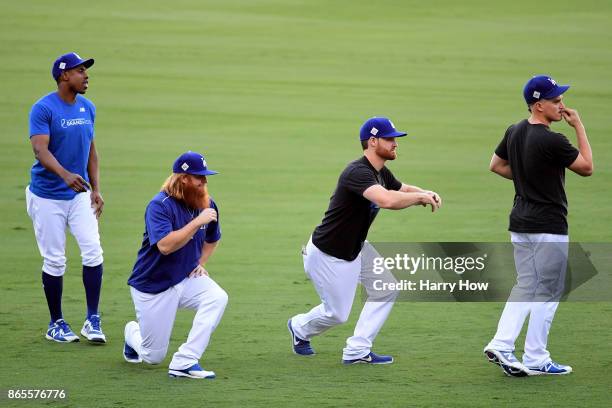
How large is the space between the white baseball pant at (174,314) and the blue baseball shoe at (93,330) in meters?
0.75

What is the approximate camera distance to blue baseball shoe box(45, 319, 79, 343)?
991cm

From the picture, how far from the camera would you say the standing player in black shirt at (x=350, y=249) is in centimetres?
916

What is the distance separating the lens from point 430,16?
121ft

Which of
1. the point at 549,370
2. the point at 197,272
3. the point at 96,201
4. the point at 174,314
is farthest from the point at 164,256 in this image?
the point at 549,370

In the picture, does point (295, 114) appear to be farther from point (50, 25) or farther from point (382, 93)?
point (50, 25)

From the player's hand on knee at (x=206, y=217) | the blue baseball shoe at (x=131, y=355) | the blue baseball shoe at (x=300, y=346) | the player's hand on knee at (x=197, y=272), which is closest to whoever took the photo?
the player's hand on knee at (x=206, y=217)

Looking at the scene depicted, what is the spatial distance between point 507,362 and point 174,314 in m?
2.66

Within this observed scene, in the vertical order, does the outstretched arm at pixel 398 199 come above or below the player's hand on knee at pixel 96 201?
above

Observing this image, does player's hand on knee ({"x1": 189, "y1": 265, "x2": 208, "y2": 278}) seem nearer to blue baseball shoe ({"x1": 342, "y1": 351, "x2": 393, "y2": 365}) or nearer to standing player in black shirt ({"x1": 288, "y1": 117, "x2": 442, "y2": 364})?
standing player in black shirt ({"x1": 288, "y1": 117, "x2": 442, "y2": 364})

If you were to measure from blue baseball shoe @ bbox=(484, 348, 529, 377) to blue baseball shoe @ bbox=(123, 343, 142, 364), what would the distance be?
2835 millimetres

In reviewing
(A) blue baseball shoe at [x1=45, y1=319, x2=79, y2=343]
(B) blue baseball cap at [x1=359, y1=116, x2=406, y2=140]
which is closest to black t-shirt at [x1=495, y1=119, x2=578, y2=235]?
(B) blue baseball cap at [x1=359, y1=116, x2=406, y2=140]

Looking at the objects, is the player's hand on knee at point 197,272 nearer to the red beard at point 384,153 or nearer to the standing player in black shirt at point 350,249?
the standing player in black shirt at point 350,249

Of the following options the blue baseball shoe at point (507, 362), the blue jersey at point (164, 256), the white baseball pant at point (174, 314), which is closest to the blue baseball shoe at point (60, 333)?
the white baseball pant at point (174, 314)

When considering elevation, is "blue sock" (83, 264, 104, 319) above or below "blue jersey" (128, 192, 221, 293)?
below
